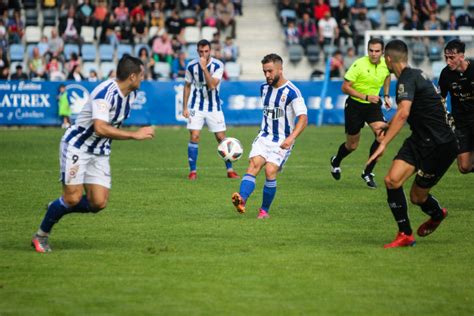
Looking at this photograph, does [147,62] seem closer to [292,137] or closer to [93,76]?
[93,76]

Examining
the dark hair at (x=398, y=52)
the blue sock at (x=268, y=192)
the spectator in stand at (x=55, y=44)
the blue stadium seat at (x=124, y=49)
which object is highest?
the dark hair at (x=398, y=52)

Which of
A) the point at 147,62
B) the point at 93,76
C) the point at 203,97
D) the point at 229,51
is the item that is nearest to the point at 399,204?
the point at 203,97

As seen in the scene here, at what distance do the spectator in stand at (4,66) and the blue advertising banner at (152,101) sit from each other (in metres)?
1.77

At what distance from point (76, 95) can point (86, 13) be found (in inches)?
232

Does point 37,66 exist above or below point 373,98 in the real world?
below

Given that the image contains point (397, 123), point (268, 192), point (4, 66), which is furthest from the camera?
point (4, 66)

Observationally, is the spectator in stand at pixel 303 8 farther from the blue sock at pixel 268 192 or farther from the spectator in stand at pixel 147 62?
the blue sock at pixel 268 192

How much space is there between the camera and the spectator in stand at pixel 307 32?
35.1m

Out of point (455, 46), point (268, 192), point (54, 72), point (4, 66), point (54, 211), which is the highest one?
point (455, 46)

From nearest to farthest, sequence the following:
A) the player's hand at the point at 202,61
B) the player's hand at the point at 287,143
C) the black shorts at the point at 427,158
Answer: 1. the black shorts at the point at 427,158
2. the player's hand at the point at 287,143
3. the player's hand at the point at 202,61

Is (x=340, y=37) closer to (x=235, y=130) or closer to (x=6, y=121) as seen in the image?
(x=235, y=130)

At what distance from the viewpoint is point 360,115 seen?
1722 cm

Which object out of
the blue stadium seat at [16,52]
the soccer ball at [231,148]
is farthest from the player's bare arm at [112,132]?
the blue stadium seat at [16,52]

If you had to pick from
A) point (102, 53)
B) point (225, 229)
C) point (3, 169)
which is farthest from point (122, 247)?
point (102, 53)
